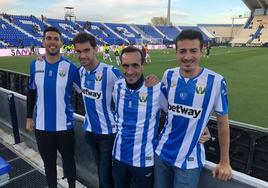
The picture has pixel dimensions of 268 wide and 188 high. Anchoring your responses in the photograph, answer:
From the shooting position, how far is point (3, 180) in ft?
8.64

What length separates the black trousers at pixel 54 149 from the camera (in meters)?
3.57

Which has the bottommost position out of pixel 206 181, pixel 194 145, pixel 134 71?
pixel 206 181

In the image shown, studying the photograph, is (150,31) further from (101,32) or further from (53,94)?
(53,94)

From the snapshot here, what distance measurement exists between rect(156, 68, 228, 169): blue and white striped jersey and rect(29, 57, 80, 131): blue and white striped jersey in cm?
146

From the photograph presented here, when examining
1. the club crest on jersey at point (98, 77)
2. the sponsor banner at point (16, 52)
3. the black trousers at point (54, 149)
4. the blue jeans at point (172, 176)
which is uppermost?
the club crest on jersey at point (98, 77)

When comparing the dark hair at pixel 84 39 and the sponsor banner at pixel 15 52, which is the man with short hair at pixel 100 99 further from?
the sponsor banner at pixel 15 52

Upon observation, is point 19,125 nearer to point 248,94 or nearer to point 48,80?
point 48,80

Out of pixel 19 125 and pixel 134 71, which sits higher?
pixel 134 71

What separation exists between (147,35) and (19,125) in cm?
5826

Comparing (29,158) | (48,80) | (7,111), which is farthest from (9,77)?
(48,80)

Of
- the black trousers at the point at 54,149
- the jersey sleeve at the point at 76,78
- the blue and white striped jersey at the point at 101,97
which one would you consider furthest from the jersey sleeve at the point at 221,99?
the black trousers at the point at 54,149

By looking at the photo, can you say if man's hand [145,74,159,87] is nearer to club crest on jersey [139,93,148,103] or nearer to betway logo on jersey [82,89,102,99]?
club crest on jersey [139,93,148,103]

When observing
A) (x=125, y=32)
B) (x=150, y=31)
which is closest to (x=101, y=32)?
(x=125, y=32)

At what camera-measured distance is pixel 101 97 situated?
3.13 metres
